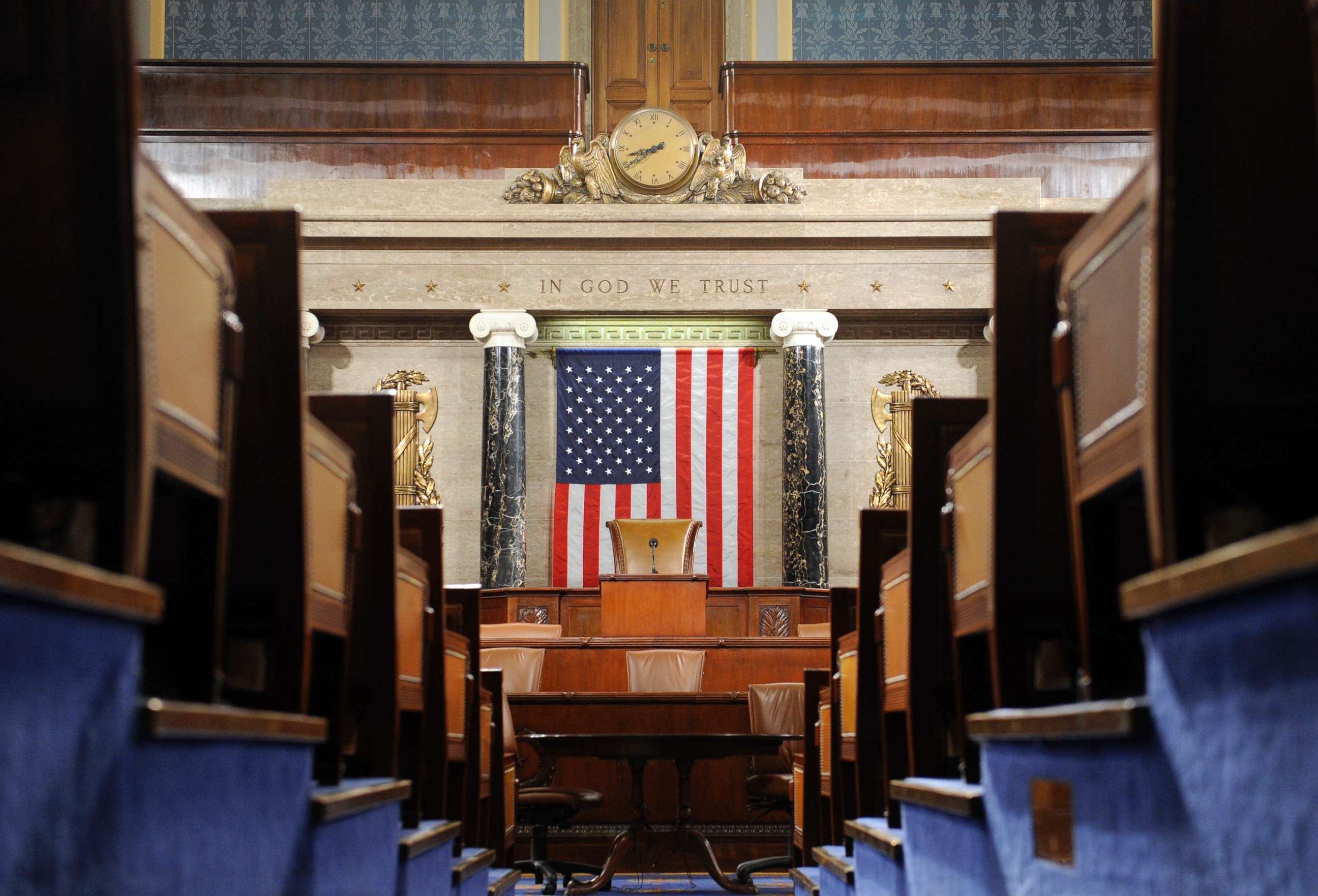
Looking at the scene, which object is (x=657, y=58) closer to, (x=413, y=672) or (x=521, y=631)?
(x=521, y=631)

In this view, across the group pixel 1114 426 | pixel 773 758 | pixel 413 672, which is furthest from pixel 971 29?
pixel 1114 426

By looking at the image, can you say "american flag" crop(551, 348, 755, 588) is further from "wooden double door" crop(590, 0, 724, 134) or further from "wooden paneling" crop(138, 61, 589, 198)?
"wooden double door" crop(590, 0, 724, 134)

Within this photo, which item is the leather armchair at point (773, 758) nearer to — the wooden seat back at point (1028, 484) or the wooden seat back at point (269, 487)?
the wooden seat back at point (1028, 484)

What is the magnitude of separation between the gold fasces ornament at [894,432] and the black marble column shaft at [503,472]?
2931 mm

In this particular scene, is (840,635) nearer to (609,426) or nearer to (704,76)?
(609,426)

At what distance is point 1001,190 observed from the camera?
12.1 meters

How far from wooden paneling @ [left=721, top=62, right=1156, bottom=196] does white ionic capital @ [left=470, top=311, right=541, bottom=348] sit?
97.9 inches

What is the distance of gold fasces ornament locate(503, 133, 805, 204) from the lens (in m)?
12.1

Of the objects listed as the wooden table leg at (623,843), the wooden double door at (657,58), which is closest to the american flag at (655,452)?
the wooden double door at (657,58)

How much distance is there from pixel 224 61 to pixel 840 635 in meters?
10.1

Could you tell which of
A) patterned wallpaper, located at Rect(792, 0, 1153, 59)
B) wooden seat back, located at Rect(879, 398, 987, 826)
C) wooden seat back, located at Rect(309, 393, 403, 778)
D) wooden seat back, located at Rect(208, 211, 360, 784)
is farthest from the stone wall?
wooden seat back, located at Rect(208, 211, 360, 784)

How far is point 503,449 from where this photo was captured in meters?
11.8

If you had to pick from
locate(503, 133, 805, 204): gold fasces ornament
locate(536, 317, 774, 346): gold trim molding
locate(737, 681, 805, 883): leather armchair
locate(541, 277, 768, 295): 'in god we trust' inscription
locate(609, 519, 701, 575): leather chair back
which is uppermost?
locate(503, 133, 805, 204): gold fasces ornament

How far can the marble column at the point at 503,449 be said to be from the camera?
11602mm
